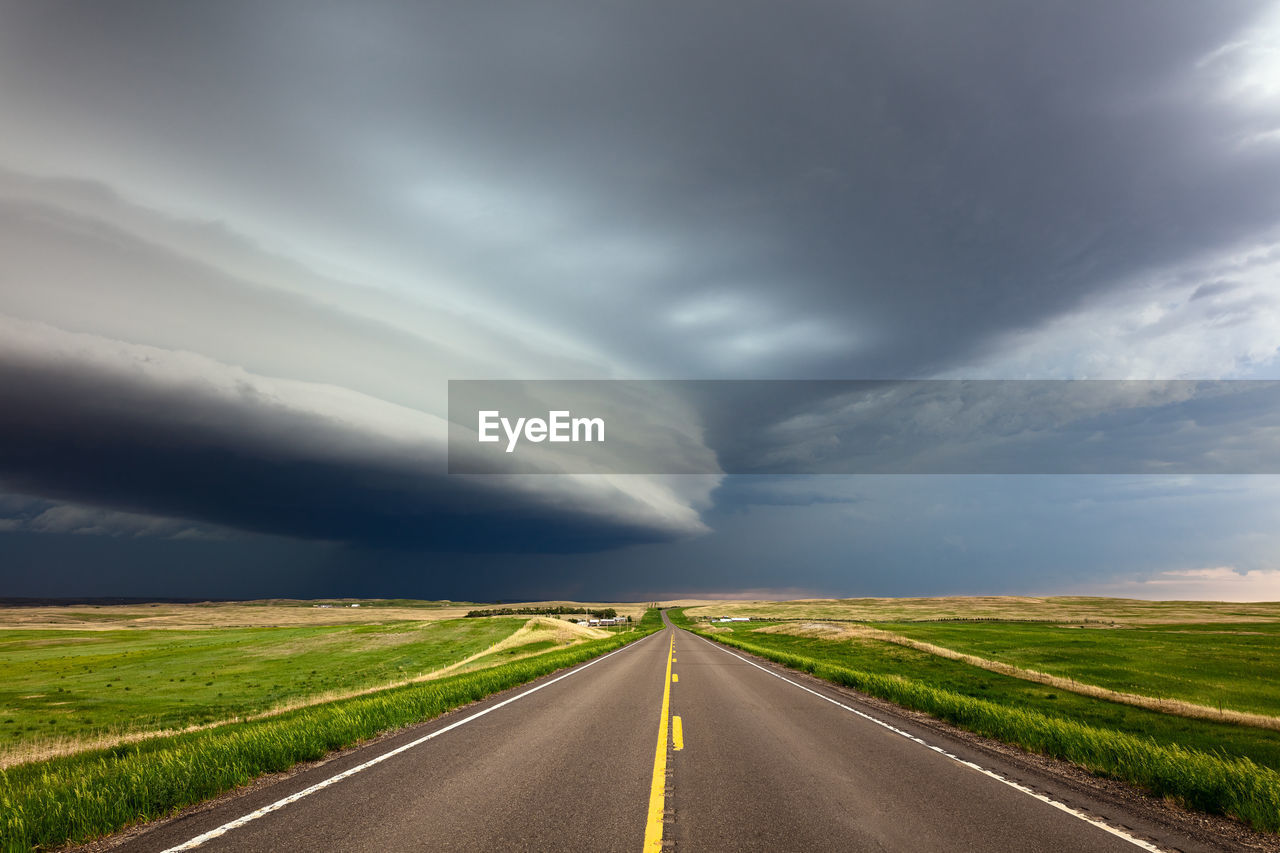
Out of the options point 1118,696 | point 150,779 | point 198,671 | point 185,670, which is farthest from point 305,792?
point 185,670

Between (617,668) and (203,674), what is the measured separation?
28.0 metres

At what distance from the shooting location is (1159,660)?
120 feet

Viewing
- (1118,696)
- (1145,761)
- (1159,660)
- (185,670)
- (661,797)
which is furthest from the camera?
(185,670)

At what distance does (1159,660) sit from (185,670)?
206 feet

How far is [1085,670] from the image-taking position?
3347 cm

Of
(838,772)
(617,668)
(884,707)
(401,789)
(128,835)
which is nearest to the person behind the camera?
(128,835)

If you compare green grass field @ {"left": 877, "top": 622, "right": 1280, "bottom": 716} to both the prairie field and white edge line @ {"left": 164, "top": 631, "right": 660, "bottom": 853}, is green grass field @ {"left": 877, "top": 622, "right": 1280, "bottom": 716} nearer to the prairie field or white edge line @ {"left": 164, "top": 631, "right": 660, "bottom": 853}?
white edge line @ {"left": 164, "top": 631, "right": 660, "bottom": 853}

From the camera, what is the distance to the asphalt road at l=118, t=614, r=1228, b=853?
19.3 ft

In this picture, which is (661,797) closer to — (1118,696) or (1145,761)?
(1145,761)

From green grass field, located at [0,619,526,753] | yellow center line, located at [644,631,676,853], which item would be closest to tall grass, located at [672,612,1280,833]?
yellow center line, located at [644,631,676,853]

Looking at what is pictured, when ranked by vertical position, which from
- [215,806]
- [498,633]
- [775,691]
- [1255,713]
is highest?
[215,806]

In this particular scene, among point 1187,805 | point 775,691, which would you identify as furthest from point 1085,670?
point 1187,805

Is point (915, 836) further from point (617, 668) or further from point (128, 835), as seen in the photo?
point (617, 668)

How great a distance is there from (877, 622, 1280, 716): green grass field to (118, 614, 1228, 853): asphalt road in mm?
22591
